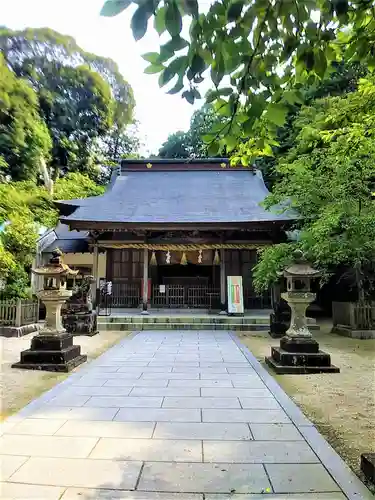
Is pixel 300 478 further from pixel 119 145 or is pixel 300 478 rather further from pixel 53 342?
pixel 119 145

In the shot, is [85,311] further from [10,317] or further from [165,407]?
[165,407]

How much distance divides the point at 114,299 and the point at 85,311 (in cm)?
468

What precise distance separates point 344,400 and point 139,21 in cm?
430

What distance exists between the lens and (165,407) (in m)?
3.91

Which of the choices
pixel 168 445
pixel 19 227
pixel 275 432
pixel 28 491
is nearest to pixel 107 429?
pixel 168 445

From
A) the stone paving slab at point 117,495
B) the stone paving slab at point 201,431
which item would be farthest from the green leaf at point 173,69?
the stone paving slab at point 201,431

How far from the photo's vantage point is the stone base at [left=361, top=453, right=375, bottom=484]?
2.34 meters

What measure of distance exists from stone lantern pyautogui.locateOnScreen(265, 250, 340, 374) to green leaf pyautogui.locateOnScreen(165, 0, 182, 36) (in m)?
5.01

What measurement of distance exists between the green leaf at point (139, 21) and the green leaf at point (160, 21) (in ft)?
0.40

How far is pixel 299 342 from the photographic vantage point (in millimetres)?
5785

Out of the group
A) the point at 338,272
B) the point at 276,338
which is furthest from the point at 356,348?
the point at 338,272

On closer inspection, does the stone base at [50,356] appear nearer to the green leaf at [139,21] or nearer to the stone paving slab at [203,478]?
the stone paving slab at [203,478]

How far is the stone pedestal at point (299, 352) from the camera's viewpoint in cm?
555

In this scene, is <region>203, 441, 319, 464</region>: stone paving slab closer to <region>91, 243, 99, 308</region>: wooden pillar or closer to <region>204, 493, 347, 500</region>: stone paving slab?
<region>204, 493, 347, 500</region>: stone paving slab
